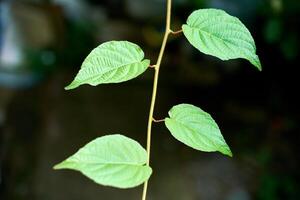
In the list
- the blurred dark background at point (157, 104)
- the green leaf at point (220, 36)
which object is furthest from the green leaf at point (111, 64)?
the blurred dark background at point (157, 104)

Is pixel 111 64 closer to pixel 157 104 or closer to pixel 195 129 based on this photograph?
pixel 195 129

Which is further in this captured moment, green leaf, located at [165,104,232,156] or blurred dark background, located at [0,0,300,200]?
blurred dark background, located at [0,0,300,200]

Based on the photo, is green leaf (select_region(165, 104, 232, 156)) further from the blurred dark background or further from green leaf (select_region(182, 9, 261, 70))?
the blurred dark background

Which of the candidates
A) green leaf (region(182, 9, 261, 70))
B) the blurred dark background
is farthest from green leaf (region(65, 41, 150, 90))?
the blurred dark background

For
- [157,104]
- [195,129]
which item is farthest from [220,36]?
[157,104]

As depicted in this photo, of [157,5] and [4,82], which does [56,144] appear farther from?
[157,5]

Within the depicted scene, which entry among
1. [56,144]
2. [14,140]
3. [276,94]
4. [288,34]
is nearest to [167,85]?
[276,94]
